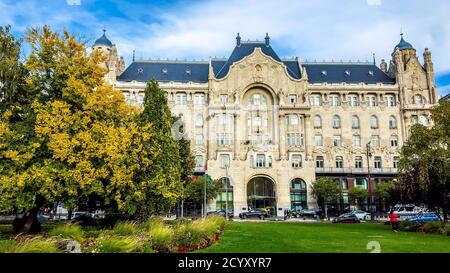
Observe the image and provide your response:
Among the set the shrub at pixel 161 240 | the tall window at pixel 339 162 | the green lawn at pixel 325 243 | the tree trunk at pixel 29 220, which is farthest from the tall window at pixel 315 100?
the shrub at pixel 161 240

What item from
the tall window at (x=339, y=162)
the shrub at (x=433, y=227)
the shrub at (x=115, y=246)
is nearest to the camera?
the shrub at (x=115, y=246)

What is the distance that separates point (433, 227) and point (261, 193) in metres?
38.2

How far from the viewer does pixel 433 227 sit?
24.2m

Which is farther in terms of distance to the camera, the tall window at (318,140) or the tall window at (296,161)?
the tall window at (318,140)

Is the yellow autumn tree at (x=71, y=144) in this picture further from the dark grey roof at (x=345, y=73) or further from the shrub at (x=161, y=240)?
the dark grey roof at (x=345, y=73)

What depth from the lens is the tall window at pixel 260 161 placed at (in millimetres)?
61628

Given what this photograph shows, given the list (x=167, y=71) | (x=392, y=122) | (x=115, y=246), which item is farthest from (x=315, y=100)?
(x=115, y=246)

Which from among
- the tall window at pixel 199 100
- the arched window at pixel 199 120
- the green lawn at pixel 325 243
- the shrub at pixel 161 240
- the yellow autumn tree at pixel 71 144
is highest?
the tall window at pixel 199 100

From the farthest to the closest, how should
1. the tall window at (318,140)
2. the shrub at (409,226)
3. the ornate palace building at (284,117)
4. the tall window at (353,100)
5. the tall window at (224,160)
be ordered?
the tall window at (353,100)
the tall window at (318,140)
the tall window at (224,160)
the ornate palace building at (284,117)
the shrub at (409,226)

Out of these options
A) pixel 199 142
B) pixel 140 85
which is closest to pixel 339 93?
pixel 199 142

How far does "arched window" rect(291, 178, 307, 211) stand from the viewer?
6075 centimetres

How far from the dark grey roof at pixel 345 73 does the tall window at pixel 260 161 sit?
18834 millimetres

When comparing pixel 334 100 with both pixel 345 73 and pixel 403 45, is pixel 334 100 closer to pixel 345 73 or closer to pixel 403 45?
pixel 345 73
